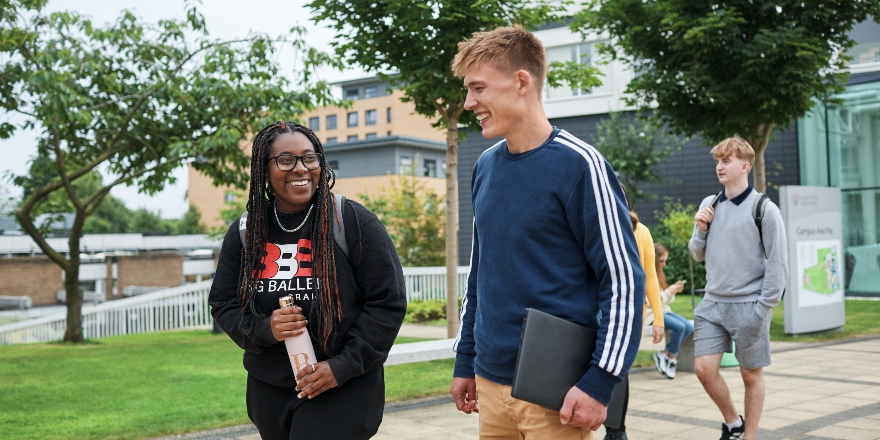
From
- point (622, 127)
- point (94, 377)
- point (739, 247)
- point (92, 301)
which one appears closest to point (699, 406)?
point (739, 247)

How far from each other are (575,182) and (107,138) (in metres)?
13.5

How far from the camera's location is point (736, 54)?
1330 centimetres

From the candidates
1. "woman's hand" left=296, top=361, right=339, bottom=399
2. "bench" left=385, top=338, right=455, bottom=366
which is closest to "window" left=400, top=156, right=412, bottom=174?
"bench" left=385, top=338, right=455, bottom=366

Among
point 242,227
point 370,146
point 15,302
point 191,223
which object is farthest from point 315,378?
point 191,223

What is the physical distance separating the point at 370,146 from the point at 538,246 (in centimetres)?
5981

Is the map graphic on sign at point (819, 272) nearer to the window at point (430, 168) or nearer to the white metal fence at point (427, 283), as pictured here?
the white metal fence at point (427, 283)

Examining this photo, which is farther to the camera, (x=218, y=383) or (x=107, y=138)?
(x=107, y=138)

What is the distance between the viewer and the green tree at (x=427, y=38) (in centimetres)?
928

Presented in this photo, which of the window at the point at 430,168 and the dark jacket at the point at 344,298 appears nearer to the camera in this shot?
the dark jacket at the point at 344,298

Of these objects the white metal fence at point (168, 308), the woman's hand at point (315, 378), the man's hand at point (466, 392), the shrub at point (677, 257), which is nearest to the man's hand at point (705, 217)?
the man's hand at point (466, 392)

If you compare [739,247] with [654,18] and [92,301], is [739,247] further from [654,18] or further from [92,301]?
[92,301]

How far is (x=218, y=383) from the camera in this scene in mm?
9398

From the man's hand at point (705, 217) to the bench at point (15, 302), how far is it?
169ft

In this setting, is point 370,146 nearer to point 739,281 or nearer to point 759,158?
point 759,158
